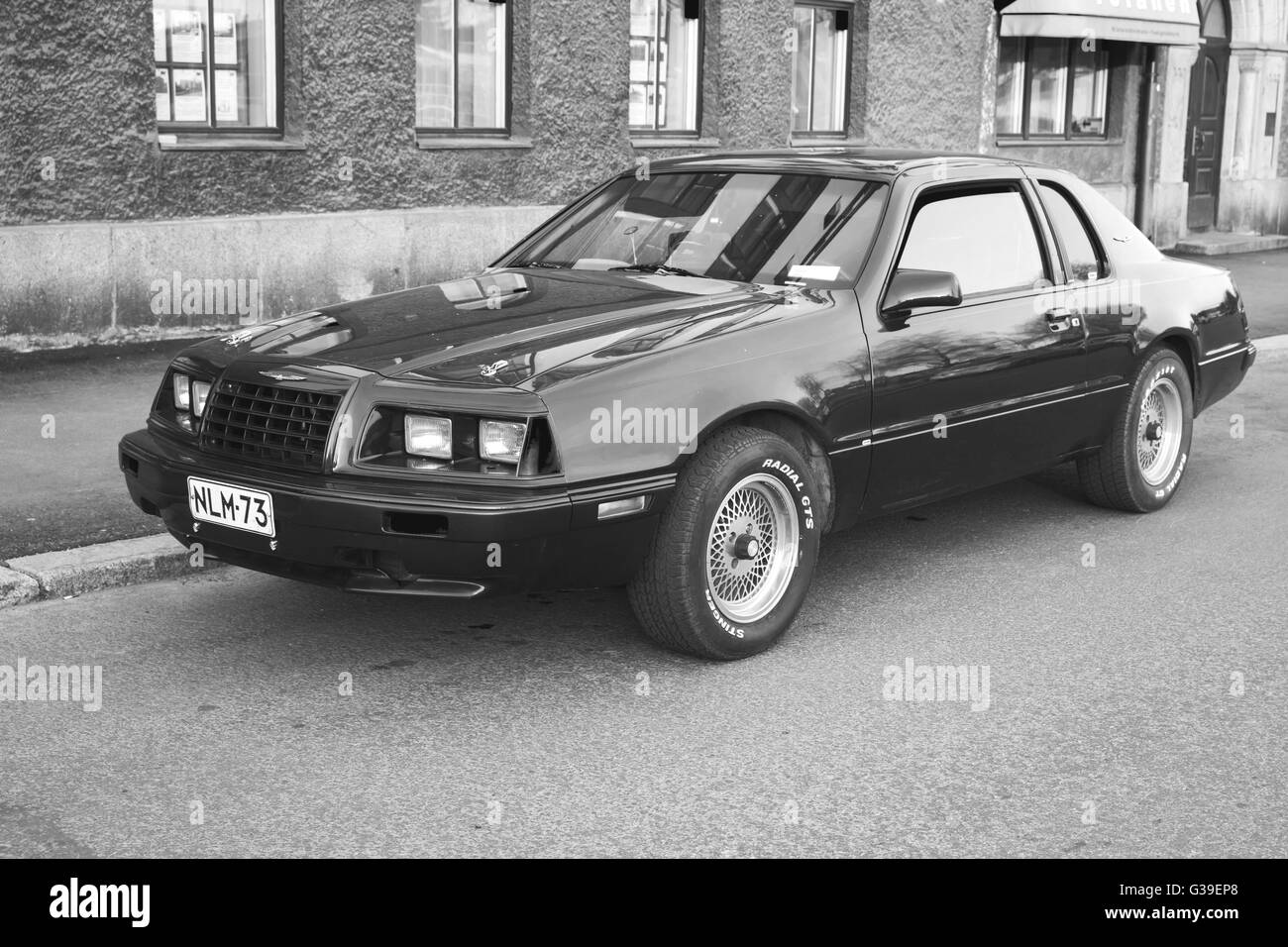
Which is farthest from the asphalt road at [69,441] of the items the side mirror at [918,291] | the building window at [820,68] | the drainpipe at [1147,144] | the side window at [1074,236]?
the drainpipe at [1147,144]

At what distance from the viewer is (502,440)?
454 cm

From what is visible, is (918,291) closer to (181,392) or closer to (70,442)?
(181,392)

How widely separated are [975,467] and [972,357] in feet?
1.40

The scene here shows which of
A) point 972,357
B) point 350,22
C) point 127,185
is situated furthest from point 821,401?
point 350,22

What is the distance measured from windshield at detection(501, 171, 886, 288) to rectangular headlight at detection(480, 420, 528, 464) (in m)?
1.40

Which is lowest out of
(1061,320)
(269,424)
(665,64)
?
(269,424)

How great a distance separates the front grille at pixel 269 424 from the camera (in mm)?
4664

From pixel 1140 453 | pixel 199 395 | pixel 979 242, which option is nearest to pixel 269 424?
pixel 199 395

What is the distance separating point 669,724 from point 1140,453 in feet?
11.2

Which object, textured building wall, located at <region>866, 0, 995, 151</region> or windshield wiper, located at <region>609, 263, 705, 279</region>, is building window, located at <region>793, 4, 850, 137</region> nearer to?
textured building wall, located at <region>866, 0, 995, 151</region>

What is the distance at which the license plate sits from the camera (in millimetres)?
4676

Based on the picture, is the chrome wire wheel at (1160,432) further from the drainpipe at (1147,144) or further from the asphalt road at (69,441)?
the drainpipe at (1147,144)

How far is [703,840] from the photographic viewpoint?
378 cm

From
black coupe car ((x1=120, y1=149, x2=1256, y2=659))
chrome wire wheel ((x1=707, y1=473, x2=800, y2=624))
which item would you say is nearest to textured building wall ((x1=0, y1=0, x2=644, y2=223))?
black coupe car ((x1=120, y1=149, x2=1256, y2=659))
